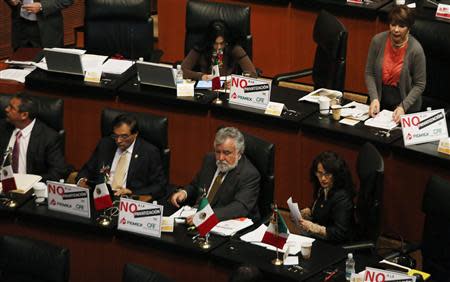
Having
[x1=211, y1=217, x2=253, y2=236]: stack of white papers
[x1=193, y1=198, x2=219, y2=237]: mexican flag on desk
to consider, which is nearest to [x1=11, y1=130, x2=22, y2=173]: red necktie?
[x1=211, y1=217, x2=253, y2=236]: stack of white papers

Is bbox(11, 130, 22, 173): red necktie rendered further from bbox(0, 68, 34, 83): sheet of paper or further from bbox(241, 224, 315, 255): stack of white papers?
bbox(241, 224, 315, 255): stack of white papers

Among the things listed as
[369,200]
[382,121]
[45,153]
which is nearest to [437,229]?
[369,200]

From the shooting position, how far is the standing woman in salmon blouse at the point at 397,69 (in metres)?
7.92

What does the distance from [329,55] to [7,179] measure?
272 cm

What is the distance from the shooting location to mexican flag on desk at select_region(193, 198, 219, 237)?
665 centimetres

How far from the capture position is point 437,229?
22.3 ft

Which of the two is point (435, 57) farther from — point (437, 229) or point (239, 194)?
point (239, 194)

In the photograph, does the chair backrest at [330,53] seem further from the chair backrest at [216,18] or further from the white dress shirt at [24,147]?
the white dress shirt at [24,147]

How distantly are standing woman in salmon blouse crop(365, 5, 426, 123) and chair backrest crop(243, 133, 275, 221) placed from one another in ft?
3.71

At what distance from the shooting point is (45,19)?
32.0 ft

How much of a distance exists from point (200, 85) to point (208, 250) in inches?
92.0

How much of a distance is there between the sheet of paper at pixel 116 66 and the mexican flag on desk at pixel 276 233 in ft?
9.85

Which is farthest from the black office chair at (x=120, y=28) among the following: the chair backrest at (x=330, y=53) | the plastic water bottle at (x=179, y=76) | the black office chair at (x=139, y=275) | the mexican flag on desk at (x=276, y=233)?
the black office chair at (x=139, y=275)

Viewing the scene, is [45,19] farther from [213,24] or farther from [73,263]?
[73,263]
